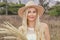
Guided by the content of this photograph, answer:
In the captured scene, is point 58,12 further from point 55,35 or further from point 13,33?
point 13,33

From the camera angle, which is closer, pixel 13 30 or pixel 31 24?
pixel 13 30

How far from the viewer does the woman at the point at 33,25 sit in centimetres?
244

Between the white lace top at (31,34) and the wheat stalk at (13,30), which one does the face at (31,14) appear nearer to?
the white lace top at (31,34)

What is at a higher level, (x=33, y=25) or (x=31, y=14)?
(x=31, y=14)

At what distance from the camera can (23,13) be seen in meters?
2.58

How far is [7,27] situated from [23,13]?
583 mm

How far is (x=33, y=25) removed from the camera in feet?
8.32

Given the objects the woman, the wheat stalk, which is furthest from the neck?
the wheat stalk

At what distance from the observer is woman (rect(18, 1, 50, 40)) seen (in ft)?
8.00

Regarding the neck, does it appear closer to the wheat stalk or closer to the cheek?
the cheek

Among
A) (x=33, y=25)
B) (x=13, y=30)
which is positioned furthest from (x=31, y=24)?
(x=13, y=30)

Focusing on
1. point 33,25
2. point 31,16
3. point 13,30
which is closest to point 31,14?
point 31,16

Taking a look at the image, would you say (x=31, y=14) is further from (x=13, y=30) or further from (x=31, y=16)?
(x=13, y=30)

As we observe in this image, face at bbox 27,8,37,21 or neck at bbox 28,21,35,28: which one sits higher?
face at bbox 27,8,37,21
